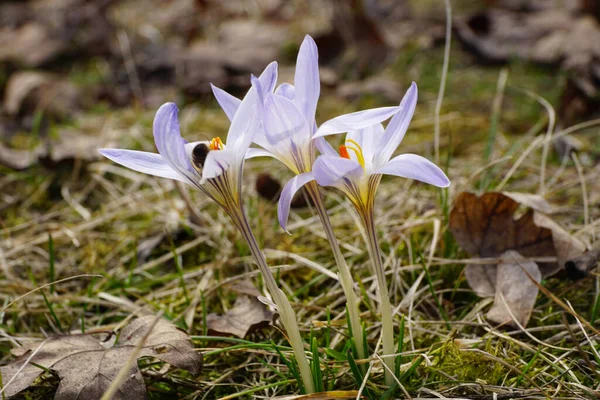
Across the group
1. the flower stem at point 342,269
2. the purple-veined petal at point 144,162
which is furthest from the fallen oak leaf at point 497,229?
the purple-veined petal at point 144,162

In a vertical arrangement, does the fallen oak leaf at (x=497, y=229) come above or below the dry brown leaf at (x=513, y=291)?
above

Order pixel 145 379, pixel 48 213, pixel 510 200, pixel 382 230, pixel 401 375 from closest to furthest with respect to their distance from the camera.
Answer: pixel 401 375 < pixel 145 379 < pixel 510 200 < pixel 382 230 < pixel 48 213

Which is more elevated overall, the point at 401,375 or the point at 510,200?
the point at 510,200

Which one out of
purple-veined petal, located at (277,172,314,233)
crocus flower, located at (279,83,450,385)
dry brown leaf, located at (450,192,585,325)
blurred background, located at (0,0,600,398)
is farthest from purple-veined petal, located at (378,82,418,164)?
dry brown leaf, located at (450,192,585,325)

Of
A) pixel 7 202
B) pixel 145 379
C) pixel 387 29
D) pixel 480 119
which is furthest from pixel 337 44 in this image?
pixel 145 379

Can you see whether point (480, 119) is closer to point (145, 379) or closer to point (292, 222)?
point (292, 222)

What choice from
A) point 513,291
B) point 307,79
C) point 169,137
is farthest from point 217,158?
point 513,291

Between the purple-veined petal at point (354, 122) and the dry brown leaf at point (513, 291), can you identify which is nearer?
the purple-veined petal at point (354, 122)

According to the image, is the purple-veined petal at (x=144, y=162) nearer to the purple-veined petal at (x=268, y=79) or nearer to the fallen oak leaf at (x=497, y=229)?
the purple-veined petal at (x=268, y=79)
